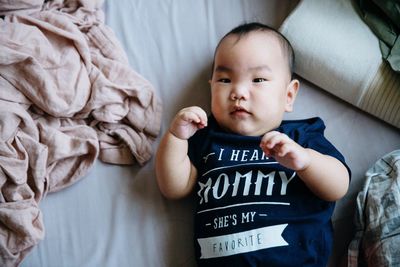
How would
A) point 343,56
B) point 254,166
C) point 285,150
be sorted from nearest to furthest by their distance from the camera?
point 285,150 < point 254,166 < point 343,56

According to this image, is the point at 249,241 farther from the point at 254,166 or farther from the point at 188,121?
the point at 188,121

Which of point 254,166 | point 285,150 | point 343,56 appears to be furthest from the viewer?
point 343,56

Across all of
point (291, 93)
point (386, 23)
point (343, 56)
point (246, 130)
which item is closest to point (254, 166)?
point (246, 130)

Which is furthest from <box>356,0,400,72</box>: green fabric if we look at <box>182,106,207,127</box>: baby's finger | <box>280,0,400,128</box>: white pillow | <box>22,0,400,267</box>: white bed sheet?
<box>182,106,207,127</box>: baby's finger

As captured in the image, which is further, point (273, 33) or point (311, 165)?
point (273, 33)

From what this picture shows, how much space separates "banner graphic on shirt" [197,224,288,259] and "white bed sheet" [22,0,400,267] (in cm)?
11

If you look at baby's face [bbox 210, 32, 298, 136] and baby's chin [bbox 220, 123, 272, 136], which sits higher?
baby's face [bbox 210, 32, 298, 136]

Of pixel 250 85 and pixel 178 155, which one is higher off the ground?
pixel 250 85

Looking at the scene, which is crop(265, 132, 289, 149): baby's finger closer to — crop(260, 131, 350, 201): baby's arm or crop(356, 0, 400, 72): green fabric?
crop(260, 131, 350, 201): baby's arm

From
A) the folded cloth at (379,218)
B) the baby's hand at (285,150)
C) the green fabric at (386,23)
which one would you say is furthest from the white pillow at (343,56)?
the baby's hand at (285,150)

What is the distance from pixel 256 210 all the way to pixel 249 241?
6cm

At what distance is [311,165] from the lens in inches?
35.8

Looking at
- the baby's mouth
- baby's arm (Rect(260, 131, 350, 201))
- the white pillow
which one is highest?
the white pillow

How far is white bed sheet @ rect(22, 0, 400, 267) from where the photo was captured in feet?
3.33
